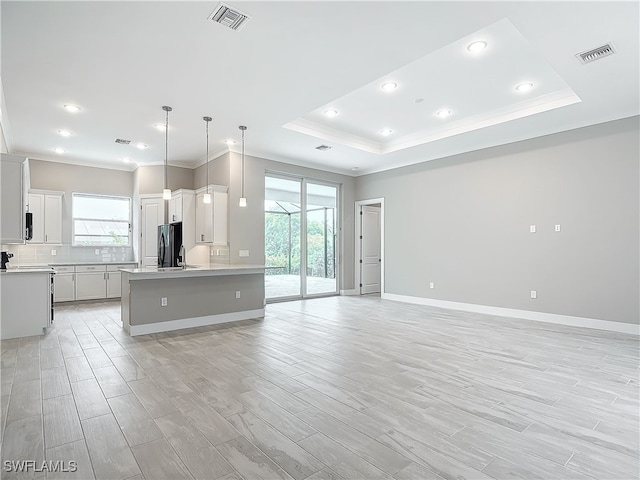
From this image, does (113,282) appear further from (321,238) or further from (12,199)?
(321,238)

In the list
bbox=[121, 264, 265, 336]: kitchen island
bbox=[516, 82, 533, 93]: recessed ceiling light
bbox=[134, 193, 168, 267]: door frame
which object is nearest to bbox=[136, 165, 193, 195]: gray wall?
bbox=[134, 193, 168, 267]: door frame

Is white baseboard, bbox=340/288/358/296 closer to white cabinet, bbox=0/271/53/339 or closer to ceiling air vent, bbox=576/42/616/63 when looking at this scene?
white cabinet, bbox=0/271/53/339

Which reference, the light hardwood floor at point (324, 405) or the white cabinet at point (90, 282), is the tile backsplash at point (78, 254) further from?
the light hardwood floor at point (324, 405)

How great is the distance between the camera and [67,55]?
3.42m

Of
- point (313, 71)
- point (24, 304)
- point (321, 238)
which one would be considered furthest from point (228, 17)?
point (321, 238)

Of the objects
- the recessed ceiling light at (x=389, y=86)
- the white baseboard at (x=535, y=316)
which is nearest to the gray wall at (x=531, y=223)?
the white baseboard at (x=535, y=316)

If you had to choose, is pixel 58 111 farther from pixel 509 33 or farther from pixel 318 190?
pixel 509 33

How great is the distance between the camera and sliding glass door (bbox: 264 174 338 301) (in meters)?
7.42

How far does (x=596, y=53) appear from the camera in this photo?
132 inches

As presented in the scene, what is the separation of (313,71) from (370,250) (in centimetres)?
575

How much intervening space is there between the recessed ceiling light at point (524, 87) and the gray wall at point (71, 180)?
317 inches

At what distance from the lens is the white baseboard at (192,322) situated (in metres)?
4.65

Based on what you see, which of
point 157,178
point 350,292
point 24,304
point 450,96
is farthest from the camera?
point 350,292

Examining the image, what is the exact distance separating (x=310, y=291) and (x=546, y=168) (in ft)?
16.7
